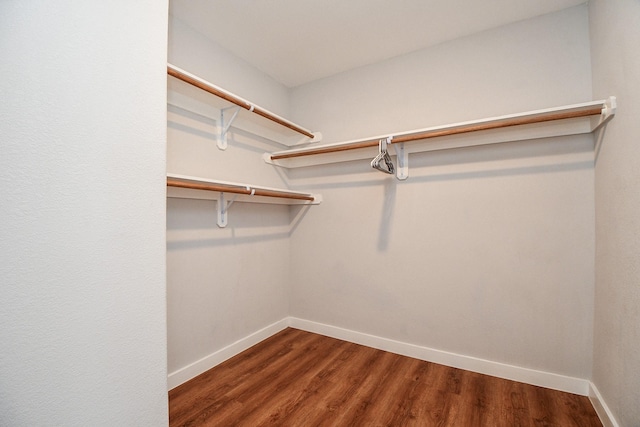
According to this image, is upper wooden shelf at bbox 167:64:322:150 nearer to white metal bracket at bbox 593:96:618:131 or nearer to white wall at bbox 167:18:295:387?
white wall at bbox 167:18:295:387

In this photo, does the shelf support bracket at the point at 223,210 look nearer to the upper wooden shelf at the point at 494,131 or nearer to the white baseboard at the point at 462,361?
the upper wooden shelf at the point at 494,131

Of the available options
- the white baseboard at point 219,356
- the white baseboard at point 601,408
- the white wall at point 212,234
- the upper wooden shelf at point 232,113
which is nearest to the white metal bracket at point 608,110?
the white baseboard at point 601,408


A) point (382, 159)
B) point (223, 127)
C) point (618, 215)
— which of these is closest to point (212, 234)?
point (223, 127)

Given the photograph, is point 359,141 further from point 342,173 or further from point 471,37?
point 471,37

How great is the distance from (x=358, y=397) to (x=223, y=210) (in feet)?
4.58

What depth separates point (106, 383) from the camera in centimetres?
89

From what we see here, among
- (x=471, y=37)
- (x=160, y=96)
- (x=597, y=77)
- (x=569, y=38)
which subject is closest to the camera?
(x=160, y=96)

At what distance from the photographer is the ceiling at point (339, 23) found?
1594mm

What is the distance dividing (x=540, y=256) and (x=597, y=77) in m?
0.99

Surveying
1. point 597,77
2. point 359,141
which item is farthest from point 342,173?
point 597,77

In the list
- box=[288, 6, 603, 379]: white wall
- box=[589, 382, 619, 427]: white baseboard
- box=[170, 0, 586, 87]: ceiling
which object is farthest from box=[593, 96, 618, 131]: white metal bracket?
box=[589, 382, 619, 427]: white baseboard

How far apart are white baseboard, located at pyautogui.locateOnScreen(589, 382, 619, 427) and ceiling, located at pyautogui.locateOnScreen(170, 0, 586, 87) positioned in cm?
208

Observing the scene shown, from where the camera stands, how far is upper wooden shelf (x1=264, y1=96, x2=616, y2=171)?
1.41 metres

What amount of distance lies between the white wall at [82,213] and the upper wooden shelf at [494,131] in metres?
1.34
